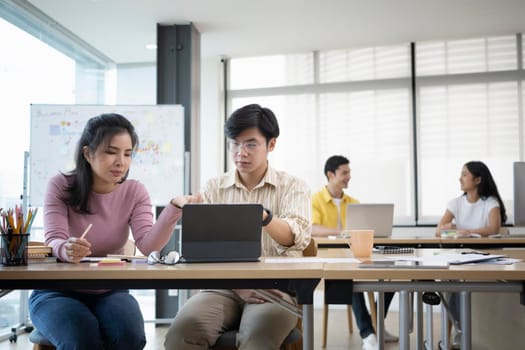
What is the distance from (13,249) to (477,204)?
12.8ft

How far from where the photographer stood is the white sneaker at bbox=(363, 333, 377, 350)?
3904mm

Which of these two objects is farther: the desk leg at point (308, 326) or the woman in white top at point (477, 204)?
the woman in white top at point (477, 204)

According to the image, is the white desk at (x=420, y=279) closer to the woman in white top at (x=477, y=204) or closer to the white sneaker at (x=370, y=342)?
the white sneaker at (x=370, y=342)

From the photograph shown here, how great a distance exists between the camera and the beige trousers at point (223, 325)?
6.16 feet

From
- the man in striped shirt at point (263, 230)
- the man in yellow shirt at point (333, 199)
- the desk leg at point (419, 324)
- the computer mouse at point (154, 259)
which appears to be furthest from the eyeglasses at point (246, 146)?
the man in yellow shirt at point (333, 199)

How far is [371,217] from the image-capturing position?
4.05m

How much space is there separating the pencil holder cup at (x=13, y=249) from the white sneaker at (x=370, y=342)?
8.76ft

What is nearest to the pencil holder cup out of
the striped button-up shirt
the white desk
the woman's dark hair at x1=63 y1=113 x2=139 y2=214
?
the woman's dark hair at x1=63 y1=113 x2=139 y2=214

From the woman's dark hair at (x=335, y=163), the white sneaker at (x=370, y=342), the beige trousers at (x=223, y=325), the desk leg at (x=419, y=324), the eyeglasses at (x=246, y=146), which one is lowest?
the white sneaker at (x=370, y=342)

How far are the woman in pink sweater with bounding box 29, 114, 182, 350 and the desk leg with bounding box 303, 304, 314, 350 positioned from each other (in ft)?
1.96

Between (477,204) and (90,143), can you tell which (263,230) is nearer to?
(90,143)

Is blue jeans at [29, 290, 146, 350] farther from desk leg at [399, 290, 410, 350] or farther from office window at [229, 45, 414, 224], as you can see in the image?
office window at [229, 45, 414, 224]

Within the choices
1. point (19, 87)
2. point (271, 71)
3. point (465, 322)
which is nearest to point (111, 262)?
point (465, 322)

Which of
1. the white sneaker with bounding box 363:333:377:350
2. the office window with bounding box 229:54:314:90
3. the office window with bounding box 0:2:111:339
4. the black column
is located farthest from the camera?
the office window with bounding box 229:54:314:90
